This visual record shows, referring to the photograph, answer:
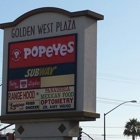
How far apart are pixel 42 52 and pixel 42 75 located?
1.03m

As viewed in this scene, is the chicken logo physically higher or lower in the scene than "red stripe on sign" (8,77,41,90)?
higher

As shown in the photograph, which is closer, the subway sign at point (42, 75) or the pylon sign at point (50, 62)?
the pylon sign at point (50, 62)

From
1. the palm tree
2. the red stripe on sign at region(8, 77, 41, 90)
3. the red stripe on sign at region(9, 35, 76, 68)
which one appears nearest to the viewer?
the red stripe on sign at region(9, 35, 76, 68)

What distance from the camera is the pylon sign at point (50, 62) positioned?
72.2 feet

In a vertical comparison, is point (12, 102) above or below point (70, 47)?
below

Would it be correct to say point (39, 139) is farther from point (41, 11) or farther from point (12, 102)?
point (41, 11)

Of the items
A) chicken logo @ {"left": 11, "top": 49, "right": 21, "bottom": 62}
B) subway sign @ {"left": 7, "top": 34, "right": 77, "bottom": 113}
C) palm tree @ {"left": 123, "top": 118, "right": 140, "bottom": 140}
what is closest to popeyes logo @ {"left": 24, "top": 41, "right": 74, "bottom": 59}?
subway sign @ {"left": 7, "top": 34, "right": 77, "bottom": 113}

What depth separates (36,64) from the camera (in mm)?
23125

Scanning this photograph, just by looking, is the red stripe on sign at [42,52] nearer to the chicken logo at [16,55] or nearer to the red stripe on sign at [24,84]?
the chicken logo at [16,55]

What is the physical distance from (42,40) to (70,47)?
152cm

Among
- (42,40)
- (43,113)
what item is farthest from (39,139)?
(42,40)

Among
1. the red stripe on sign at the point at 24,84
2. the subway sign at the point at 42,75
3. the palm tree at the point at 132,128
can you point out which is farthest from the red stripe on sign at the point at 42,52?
the palm tree at the point at 132,128

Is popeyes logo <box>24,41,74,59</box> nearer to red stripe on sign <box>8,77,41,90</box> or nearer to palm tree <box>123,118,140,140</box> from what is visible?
red stripe on sign <box>8,77,41,90</box>

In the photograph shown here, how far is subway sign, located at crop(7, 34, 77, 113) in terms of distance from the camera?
2220cm
